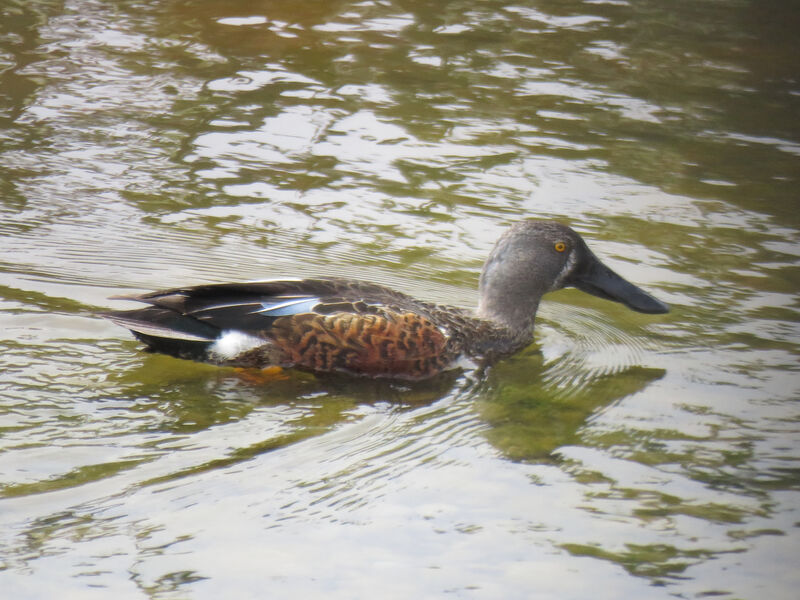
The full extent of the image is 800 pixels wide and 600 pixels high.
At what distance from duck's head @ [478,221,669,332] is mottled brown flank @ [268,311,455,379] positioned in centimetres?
76

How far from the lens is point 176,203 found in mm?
7918

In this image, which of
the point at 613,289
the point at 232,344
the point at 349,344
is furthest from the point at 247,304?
the point at 613,289

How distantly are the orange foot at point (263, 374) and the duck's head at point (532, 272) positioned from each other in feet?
4.17

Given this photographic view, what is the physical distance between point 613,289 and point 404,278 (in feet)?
4.16

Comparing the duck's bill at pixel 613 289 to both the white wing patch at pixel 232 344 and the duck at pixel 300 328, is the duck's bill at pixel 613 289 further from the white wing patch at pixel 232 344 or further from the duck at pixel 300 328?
the white wing patch at pixel 232 344

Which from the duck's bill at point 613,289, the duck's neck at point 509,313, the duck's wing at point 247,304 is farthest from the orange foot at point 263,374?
the duck's bill at point 613,289

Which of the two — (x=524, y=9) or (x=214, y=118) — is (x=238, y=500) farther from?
(x=524, y=9)

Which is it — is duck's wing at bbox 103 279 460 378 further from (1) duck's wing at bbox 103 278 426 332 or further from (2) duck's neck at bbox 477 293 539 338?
(2) duck's neck at bbox 477 293 539 338

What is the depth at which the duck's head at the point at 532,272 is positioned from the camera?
→ 677cm

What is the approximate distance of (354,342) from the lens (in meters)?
6.07

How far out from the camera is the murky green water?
14.8 feet

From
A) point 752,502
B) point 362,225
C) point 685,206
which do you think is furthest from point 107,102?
point 752,502

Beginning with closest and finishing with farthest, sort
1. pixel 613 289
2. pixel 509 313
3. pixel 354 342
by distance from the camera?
pixel 354 342 → pixel 509 313 → pixel 613 289

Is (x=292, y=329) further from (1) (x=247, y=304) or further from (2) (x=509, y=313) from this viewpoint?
(2) (x=509, y=313)
